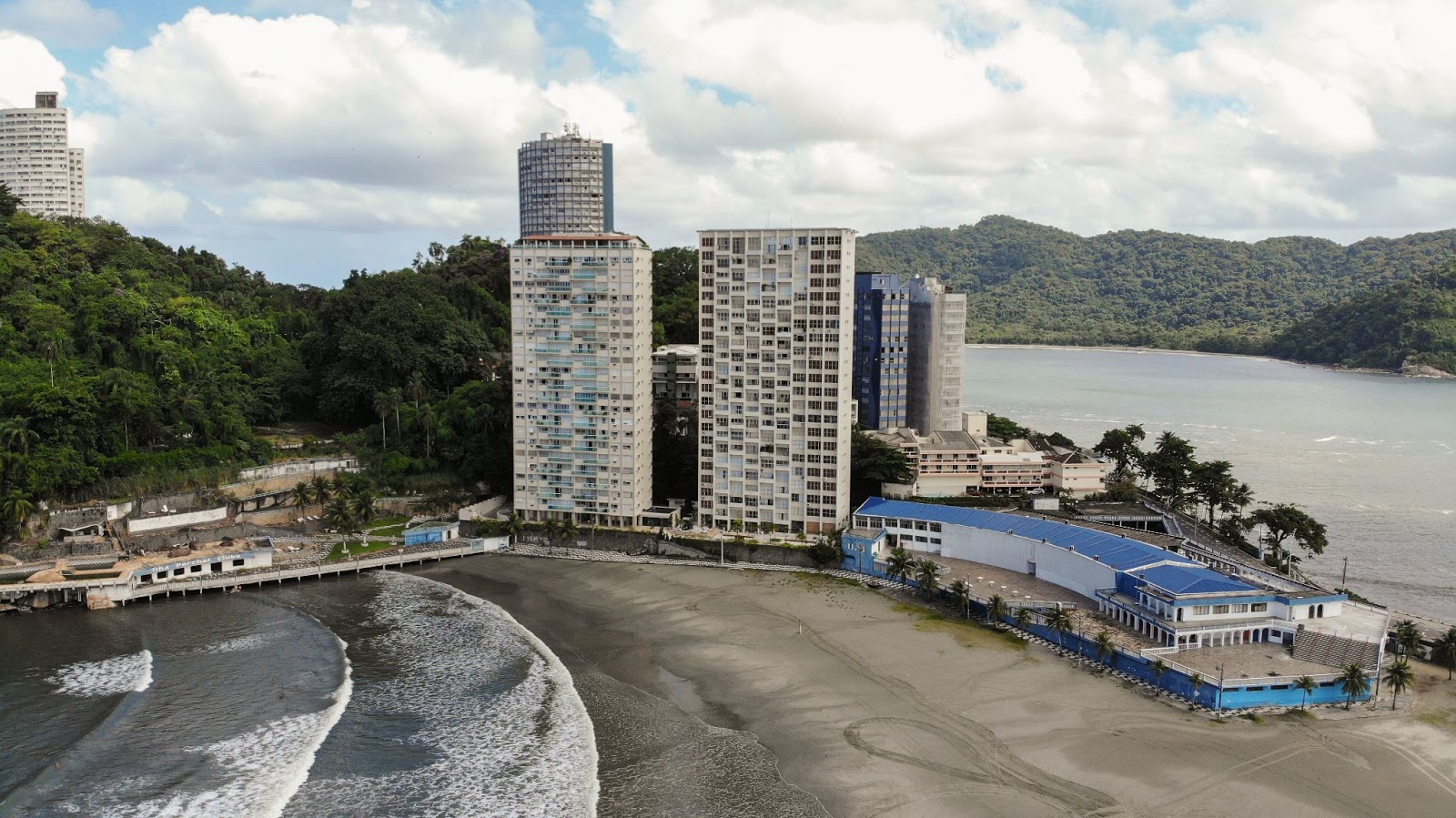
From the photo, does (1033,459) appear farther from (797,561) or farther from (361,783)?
(361,783)

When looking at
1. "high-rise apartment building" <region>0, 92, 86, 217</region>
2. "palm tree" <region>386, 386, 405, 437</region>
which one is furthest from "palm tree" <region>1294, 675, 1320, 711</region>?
"high-rise apartment building" <region>0, 92, 86, 217</region>

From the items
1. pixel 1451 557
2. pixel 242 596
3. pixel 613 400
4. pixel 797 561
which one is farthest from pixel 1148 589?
pixel 242 596

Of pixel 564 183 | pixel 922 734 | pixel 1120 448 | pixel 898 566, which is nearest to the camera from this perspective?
pixel 922 734

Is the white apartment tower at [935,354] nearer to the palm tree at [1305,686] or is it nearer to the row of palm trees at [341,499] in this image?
the row of palm trees at [341,499]

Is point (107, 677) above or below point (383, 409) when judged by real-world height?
below

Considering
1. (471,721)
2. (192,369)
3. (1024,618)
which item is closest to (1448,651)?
(1024,618)

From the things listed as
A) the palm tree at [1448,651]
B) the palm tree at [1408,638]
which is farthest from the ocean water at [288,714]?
the palm tree at [1448,651]

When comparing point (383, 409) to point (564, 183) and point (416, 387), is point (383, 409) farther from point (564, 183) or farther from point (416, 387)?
point (564, 183)
